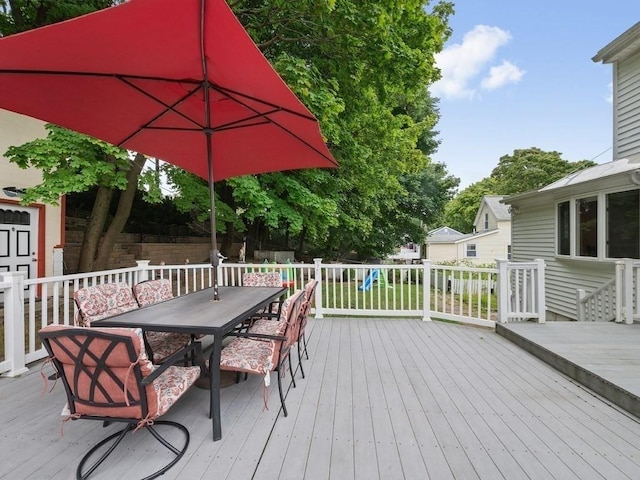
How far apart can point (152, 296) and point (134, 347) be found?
215 cm

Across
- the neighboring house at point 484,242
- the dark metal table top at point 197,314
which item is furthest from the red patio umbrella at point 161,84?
the neighboring house at point 484,242

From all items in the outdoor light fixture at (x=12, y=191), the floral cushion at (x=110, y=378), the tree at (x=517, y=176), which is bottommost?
the floral cushion at (x=110, y=378)

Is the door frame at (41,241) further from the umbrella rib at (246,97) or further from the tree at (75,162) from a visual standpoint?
the umbrella rib at (246,97)

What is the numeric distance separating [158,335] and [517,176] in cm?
3417

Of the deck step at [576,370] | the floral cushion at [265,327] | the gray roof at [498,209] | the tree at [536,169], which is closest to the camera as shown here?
the deck step at [576,370]

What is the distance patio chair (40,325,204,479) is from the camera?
157cm

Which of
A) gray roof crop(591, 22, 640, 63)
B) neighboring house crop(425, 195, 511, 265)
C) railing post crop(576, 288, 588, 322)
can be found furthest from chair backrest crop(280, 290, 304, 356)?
neighboring house crop(425, 195, 511, 265)

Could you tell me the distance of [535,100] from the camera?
1548 centimetres

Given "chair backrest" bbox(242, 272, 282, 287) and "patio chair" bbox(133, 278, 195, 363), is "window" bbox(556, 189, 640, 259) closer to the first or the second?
"chair backrest" bbox(242, 272, 282, 287)

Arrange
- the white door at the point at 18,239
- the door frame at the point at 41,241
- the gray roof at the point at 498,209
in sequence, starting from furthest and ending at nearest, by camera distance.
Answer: the gray roof at the point at 498,209, the door frame at the point at 41,241, the white door at the point at 18,239

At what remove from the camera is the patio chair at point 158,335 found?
292 cm

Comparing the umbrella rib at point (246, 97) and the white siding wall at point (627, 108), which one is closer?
the umbrella rib at point (246, 97)

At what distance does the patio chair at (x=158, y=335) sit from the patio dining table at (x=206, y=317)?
0.39 m

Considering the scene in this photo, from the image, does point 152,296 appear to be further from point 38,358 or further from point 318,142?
point 318,142
